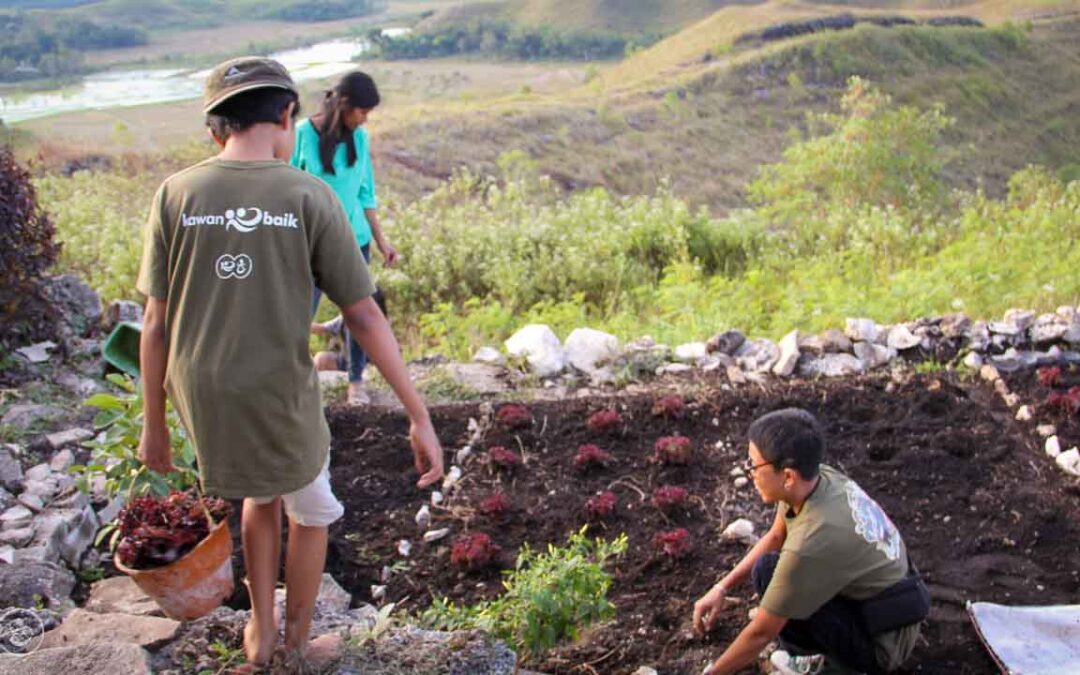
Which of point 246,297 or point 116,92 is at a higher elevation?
point 246,297

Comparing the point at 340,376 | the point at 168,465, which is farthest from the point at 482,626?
the point at 340,376

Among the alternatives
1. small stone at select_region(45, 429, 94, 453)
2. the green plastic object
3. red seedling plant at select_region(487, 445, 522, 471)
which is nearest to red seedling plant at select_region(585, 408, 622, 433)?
red seedling plant at select_region(487, 445, 522, 471)

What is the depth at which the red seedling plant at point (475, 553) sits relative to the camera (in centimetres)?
402

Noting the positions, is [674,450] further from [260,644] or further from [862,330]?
[260,644]

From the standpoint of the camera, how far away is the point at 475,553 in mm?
4012

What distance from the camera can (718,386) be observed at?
226 inches

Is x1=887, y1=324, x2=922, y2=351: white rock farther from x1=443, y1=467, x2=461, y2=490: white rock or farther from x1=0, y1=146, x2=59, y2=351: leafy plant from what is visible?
x1=0, y1=146, x2=59, y2=351: leafy plant

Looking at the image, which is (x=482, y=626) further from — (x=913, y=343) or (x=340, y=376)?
(x=913, y=343)

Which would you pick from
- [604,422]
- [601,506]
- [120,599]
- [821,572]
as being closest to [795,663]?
[821,572]

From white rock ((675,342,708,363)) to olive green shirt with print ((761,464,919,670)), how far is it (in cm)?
314

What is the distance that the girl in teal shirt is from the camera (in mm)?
4684

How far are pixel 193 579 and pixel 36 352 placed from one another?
120 inches

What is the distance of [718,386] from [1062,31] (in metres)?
37.1

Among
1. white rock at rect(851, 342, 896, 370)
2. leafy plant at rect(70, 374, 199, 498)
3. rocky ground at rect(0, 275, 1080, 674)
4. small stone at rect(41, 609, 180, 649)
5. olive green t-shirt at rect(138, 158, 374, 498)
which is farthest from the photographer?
white rock at rect(851, 342, 896, 370)
